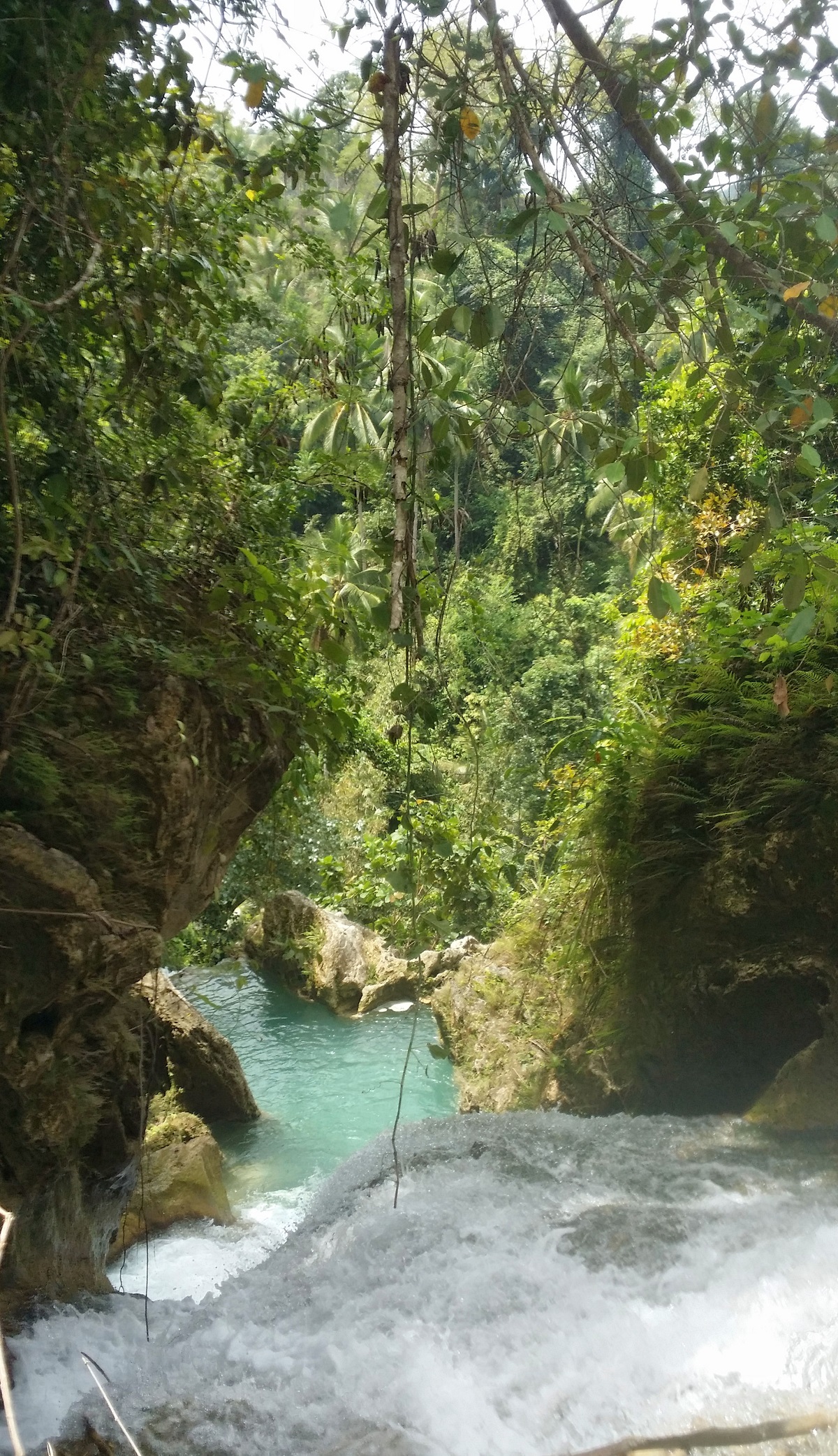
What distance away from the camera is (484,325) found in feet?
7.56

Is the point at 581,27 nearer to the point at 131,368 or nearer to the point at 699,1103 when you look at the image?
the point at 131,368

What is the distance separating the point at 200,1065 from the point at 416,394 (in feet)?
21.8

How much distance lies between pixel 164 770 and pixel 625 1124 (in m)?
3.38

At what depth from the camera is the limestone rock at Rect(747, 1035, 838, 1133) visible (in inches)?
200

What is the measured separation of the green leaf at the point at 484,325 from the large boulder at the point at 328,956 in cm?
991

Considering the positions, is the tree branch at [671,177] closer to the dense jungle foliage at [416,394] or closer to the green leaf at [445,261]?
the dense jungle foliage at [416,394]

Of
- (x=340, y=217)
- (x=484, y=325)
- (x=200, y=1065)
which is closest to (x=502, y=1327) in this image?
(x=484, y=325)

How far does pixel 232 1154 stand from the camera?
7910 millimetres

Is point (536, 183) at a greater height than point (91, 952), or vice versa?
point (536, 183)

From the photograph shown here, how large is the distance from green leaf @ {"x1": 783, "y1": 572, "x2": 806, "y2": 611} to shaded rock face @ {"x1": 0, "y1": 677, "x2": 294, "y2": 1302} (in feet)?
8.07

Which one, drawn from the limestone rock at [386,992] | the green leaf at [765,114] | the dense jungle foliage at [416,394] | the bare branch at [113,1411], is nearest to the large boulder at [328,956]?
the limestone rock at [386,992]

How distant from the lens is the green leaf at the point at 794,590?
6.74 ft

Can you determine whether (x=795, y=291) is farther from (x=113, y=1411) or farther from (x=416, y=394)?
(x=113, y=1411)

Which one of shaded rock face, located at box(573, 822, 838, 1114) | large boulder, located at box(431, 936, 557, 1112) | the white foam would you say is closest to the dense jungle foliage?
shaded rock face, located at box(573, 822, 838, 1114)
